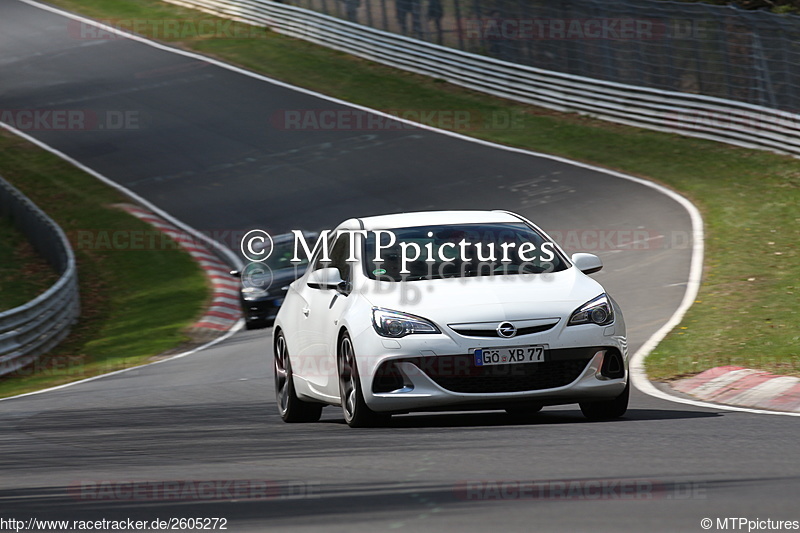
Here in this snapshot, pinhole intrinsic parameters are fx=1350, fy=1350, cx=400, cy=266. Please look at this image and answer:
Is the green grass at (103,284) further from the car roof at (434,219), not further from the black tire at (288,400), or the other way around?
the car roof at (434,219)

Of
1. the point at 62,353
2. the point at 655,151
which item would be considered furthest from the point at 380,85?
the point at 62,353

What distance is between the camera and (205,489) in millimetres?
6801

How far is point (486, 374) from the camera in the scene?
873cm

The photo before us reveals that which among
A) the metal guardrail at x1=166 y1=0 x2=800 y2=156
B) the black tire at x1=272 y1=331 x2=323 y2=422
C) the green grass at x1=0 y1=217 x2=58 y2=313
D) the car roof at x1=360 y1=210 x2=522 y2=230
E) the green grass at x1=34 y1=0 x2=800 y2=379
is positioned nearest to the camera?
the car roof at x1=360 y1=210 x2=522 y2=230

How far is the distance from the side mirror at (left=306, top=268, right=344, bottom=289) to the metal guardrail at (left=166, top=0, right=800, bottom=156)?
62.5ft

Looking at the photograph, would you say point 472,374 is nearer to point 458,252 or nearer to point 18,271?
point 458,252

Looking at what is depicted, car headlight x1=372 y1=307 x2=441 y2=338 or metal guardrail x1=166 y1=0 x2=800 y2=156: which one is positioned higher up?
car headlight x1=372 y1=307 x2=441 y2=338

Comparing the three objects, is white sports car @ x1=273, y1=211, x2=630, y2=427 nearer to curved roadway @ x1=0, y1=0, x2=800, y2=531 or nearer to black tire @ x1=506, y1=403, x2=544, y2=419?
black tire @ x1=506, y1=403, x2=544, y2=419

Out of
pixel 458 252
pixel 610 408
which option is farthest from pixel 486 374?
pixel 458 252

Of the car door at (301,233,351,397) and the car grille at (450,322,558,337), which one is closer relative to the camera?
the car grille at (450,322,558,337)

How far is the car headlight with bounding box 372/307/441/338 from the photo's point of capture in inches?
348

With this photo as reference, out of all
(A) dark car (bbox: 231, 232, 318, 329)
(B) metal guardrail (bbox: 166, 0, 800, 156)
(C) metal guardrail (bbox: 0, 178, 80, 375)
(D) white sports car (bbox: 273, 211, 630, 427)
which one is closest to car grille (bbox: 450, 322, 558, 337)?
Result: (D) white sports car (bbox: 273, 211, 630, 427)

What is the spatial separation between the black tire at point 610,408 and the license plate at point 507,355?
0.77m

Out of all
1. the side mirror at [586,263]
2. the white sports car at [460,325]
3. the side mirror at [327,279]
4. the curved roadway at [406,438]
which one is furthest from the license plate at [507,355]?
the side mirror at [327,279]
